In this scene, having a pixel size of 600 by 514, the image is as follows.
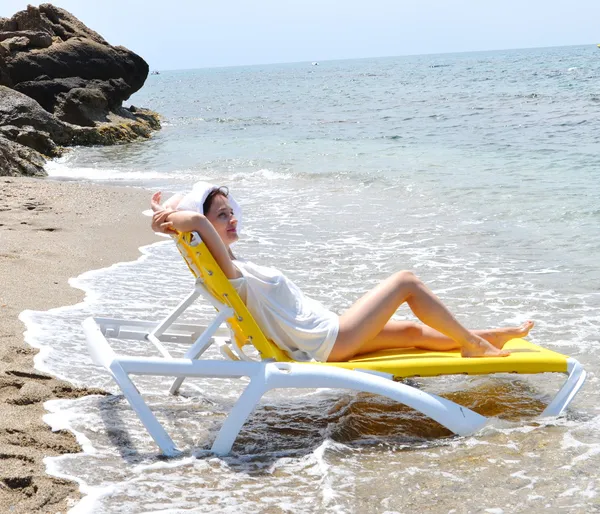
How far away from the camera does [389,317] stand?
419 centimetres

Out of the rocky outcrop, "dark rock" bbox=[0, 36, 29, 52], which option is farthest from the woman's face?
"dark rock" bbox=[0, 36, 29, 52]

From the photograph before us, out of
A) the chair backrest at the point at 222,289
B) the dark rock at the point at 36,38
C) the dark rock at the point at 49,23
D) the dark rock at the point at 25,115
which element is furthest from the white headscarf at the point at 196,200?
the dark rock at the point at 49,23

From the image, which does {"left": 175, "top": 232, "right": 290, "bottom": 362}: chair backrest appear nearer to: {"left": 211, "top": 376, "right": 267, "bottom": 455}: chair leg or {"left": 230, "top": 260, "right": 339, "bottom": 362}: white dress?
{"left": 230, "top": 260, "right": 339, "bottom": 362}: white dress

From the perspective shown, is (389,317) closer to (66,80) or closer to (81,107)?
(81,107)

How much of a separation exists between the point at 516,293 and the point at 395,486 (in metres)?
3.61

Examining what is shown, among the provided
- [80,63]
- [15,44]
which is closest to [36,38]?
[15,44]

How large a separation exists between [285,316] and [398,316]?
238cm

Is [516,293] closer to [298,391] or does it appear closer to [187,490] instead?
[298,391]

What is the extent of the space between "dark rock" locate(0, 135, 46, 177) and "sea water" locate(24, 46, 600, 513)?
633mm

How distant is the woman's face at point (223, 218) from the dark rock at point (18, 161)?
9.62 m

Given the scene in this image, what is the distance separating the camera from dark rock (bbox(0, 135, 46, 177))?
12.9 m

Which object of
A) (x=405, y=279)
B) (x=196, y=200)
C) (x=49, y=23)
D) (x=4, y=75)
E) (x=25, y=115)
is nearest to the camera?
(x=196, y=200)

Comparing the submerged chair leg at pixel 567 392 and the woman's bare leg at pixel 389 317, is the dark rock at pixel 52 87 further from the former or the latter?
the submerged chair leg at pixel 567 392

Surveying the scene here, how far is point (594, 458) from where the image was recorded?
3.50 m
